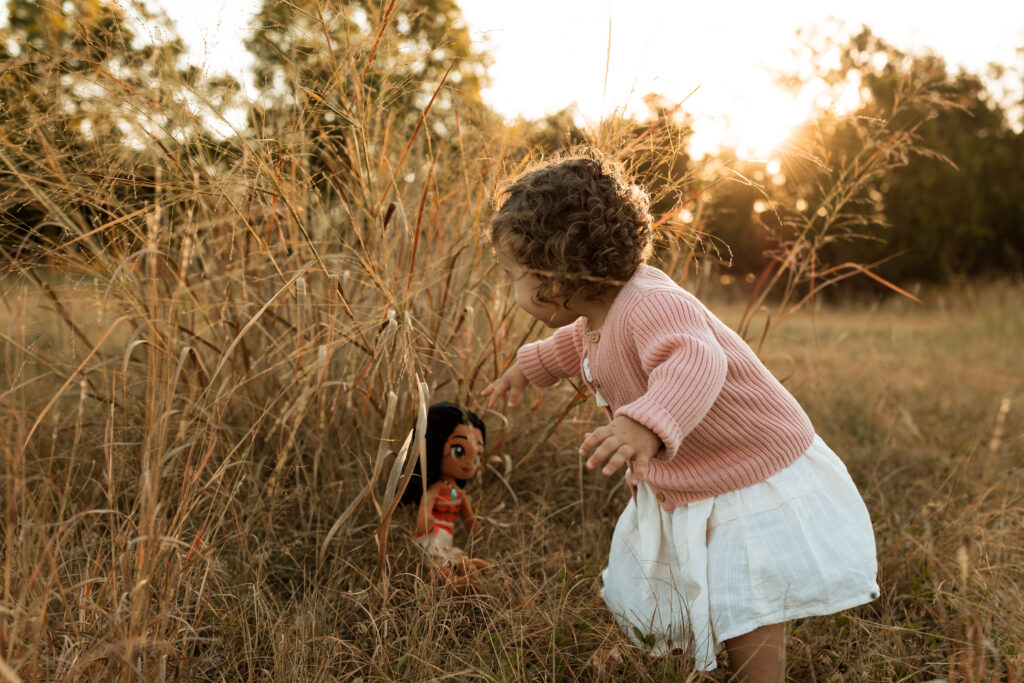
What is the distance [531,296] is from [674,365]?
375 mm

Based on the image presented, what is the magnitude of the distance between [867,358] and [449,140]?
3.86m

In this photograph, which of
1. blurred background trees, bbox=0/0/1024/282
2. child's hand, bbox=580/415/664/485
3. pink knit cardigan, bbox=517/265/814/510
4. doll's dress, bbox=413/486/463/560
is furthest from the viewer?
→ doll's dress, bbox=413/486/463/560

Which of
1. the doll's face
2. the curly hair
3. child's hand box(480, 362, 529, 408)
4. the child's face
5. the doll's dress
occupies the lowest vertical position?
the doll's dress

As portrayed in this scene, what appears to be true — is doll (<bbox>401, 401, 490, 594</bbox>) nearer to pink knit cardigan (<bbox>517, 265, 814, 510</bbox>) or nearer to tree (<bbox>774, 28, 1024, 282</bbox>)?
pink knit cardigan (<bbox>517, 265, 814, 510</bbox>)

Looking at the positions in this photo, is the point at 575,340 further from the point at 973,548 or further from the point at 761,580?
the point at 973,548

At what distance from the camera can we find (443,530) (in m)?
1.84

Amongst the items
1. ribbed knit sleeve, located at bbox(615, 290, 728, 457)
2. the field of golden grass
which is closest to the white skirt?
the field of golden grass

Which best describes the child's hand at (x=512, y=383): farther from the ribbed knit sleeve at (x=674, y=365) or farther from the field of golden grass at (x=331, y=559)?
the ribbed knit sleeve at (x=674, y=365)

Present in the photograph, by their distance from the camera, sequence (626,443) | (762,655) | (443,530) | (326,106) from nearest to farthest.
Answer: (626,443) < (762,655) < (443,530) < (326,106)

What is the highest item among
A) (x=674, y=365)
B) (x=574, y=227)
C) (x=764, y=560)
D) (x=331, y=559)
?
(x=574, y=227)

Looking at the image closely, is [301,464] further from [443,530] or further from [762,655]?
[762,655]

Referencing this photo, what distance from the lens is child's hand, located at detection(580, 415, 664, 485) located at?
47.3 inches

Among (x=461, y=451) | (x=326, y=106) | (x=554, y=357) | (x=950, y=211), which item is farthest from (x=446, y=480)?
(x=950, y=211)

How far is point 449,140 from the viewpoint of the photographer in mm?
2592
